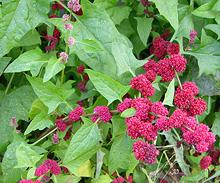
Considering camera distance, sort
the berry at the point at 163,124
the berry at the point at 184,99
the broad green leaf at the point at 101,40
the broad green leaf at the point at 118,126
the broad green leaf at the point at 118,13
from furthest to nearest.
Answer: the broad green leaf at the point at 118,13 < the broad green leaf at the point at 101,40 < the broad green leaf at the point at 118,126 < the berry at the point at 184,99 < the berry at the point at 163,124

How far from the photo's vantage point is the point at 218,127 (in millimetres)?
1910

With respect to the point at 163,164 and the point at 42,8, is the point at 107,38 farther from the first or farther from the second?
the point at 163,164

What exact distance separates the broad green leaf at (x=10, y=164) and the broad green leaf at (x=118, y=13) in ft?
2.05

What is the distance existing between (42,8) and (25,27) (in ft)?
0.33

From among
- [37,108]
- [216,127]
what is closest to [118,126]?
[37,108]

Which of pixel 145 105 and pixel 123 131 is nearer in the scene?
pixel 145 105

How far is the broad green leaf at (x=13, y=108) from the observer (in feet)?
6.37

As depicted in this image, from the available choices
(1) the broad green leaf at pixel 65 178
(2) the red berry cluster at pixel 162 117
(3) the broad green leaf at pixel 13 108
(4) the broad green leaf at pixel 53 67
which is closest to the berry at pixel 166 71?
(2) the red berry cluster at pixel 162 117

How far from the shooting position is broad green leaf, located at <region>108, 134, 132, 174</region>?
5.53 feet

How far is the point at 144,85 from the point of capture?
5.27ft

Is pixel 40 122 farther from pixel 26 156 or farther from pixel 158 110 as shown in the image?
pixel 158 110

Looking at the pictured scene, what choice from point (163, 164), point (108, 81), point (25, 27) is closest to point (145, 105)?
point (108, 81)

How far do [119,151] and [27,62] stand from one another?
A: 441mm

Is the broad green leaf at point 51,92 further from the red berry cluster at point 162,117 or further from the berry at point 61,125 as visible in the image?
the red berry cluster at point 162,117
